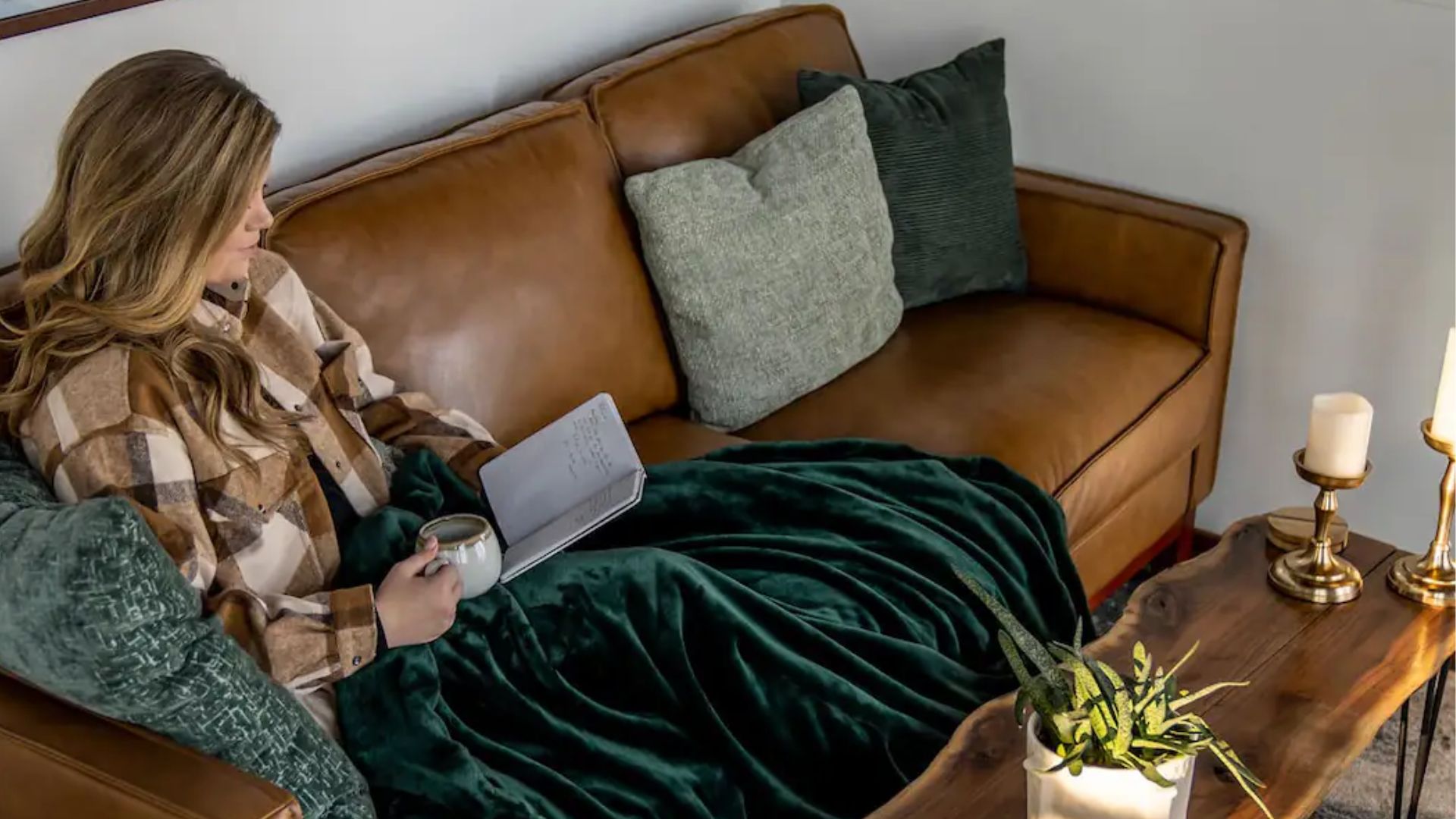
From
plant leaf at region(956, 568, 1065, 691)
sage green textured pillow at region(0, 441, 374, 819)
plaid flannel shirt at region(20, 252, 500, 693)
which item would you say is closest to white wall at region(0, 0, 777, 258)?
plaid flannel shirt at region(20, 252, 500, 693)

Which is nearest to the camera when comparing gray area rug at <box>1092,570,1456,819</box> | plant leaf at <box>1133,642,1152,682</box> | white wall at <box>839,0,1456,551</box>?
plant leaf at <box>1133,642,1152,682</box>

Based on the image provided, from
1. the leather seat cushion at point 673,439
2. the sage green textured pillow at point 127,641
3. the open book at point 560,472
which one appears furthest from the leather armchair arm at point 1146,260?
the sage green textured pillow at point 127,641

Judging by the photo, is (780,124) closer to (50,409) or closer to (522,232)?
(522,232)

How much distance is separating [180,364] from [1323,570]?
1351 millimetres

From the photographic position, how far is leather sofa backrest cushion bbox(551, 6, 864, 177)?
2.51m

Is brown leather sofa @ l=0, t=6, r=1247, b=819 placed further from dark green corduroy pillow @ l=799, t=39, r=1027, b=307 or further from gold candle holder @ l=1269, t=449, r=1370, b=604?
gold candle holder @ l=1269, t=449, r=1370, b=604

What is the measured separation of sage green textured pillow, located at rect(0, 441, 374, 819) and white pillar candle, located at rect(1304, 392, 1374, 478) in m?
1.25

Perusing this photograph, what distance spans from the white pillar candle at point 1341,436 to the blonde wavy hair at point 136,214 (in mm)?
1284

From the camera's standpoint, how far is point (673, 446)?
2350 mm

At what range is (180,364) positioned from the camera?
1647 millimetres

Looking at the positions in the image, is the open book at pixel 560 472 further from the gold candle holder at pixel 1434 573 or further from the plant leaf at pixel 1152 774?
the gold candle holder at pixel 1434 573

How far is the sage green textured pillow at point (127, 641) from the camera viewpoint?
1.38 metres

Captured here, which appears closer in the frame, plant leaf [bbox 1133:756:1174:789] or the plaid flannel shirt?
plant leaf [bbox 1133:756:1174:789]

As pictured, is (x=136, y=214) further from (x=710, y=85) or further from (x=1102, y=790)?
(x=710, y=85)
